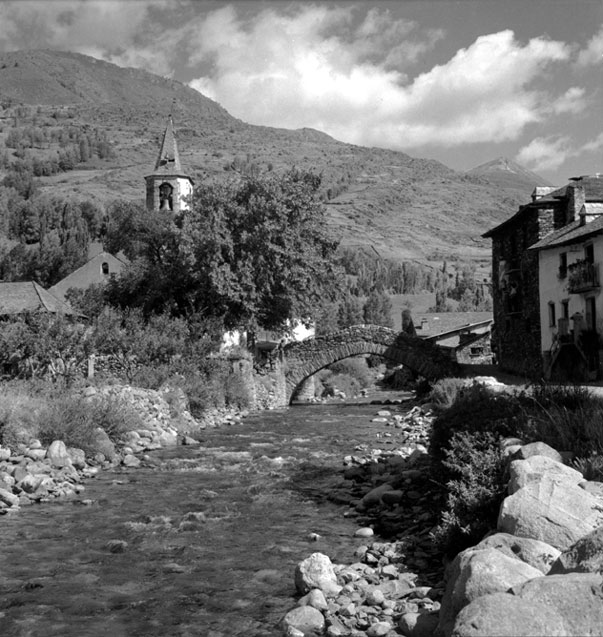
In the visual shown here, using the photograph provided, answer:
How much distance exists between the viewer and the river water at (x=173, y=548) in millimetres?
8328

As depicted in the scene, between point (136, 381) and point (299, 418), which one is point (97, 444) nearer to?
point (136, 381)

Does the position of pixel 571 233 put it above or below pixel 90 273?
above

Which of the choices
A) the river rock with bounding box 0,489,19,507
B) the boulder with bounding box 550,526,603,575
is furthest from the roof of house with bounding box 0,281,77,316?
the boulder with bounding box 550,526,603,575

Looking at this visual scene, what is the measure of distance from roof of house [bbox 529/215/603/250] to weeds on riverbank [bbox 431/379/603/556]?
16916mm

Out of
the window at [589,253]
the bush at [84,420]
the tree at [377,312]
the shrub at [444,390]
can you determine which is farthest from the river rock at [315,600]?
the tree at [377,312]

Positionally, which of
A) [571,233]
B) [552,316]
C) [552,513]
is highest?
[571,233]

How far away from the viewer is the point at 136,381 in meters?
26.9

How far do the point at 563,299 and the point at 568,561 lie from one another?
28.4 m

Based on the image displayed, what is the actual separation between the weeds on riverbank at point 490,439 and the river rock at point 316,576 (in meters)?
1.79

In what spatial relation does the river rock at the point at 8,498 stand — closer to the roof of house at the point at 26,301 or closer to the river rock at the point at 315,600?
the river rock at the point at 315,600

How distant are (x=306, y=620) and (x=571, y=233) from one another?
92.4ft

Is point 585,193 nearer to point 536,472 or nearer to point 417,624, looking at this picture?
point 536,472

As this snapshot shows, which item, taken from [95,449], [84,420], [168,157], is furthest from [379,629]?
[168,157]

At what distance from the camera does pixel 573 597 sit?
17.6ft
